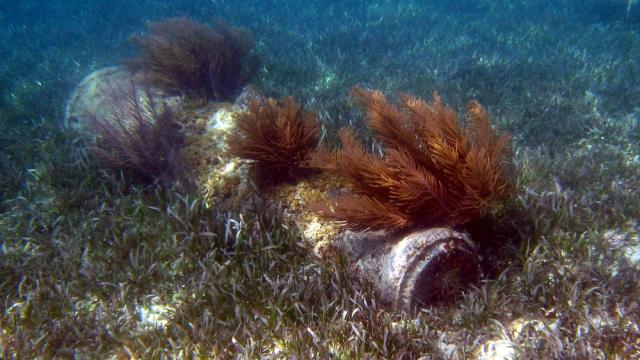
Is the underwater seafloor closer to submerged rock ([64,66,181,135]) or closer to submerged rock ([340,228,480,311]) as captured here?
submerged rock ([340,228,480,311])

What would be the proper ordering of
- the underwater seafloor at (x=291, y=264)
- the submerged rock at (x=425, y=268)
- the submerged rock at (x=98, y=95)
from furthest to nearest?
the submerged rock at (x=98, y=95) → the submerged rock at (x=425, y=268) → the underwater seafloor at (x=291, y=264)

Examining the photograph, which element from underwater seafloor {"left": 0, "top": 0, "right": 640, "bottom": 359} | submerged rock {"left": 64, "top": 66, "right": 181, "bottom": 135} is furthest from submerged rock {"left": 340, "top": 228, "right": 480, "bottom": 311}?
submerged rock {"left": 64, "top": 66, "right": 181, "bottom": 135}

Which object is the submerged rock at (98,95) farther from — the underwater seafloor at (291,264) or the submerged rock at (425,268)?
the submerged rock at (425,268)

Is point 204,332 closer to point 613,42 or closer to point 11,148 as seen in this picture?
point 11,148

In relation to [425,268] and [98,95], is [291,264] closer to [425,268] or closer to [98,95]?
[425,268]

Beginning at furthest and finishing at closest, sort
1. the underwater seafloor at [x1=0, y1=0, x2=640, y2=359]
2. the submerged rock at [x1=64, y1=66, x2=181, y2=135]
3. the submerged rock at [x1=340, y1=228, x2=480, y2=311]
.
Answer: the submerged rock at [x1=64, y1=66, x2=181, y2=135], the submerged rock at [x1=340, y1=228, x2=480, y2=311], the underwater seafloor at [x1=0, y1=0, x2=640, y2=359]

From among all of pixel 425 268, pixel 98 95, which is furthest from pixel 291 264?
pixel 98 95

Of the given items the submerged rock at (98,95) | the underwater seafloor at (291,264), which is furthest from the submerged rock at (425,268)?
the submerged rock at (98,95)

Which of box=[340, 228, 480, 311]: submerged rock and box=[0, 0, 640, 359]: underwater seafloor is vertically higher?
box=[340, 228, 480, 311]: submerged rock

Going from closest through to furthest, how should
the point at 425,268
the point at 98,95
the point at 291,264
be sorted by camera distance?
the point at 425,268, the point at 291,264, the point at 98,95

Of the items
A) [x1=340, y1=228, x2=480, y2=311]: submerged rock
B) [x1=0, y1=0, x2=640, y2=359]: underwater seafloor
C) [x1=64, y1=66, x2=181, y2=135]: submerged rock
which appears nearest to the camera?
[x1=0, y1=0, x2=640, y2=359]: underwater seafloor

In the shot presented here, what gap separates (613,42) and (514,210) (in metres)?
11.3

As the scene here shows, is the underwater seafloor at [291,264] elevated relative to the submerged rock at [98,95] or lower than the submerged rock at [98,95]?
lower

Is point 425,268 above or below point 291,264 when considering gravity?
above
